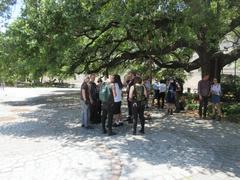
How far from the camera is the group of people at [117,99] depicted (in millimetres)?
12320

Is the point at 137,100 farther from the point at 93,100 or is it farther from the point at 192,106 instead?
the point at 192,106

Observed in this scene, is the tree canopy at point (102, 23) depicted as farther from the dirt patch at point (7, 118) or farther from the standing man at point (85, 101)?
the dirt patch at point (7, 118)

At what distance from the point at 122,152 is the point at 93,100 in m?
4.54

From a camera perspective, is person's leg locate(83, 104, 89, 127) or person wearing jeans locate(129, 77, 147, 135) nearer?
person wearing jeans locate(129, 77, 147, 135)

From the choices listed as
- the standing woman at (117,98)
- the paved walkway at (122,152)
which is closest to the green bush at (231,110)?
the paved walkway at (122,152)

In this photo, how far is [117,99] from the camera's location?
13.5 meters

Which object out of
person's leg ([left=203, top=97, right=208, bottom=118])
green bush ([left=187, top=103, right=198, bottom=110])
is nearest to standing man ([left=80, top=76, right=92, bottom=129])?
person's leg ([left=203, top=97, right=208, bottom=118])

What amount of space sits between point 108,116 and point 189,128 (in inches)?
119

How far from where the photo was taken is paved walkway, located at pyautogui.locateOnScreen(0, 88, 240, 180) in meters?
8.15

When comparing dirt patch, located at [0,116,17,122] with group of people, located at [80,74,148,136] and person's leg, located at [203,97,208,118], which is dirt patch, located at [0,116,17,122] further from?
person's leg, located at [203,97,208,118]

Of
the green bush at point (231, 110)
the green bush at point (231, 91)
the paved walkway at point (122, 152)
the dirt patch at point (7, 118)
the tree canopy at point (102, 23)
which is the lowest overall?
the paved walkway at point (122, 152)

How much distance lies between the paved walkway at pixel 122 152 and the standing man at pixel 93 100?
707mm

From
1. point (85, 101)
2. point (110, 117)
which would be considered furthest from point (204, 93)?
point (110, 117)

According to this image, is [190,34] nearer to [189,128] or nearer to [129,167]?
[189,128]
